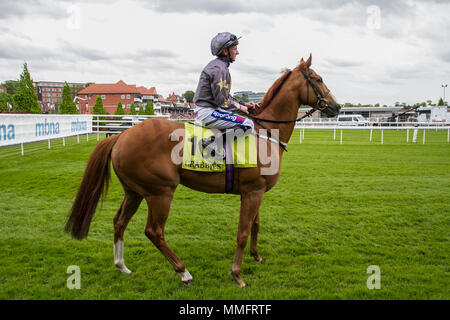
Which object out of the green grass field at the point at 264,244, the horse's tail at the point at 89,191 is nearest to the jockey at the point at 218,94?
the horse's tail at the point at 89,191

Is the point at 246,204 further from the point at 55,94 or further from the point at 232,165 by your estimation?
the point at 55,94

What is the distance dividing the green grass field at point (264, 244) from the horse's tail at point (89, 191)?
0.58 m

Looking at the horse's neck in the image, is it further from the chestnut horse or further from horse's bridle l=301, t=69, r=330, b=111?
horse's bridle l=301, t=69, r=330, b=111

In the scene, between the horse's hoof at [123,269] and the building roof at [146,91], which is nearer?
the horse's hoof at [123,269]

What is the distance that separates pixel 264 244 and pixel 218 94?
99.9 inches

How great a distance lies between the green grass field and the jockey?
1809 mm

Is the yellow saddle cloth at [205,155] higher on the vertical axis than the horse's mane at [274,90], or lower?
lower

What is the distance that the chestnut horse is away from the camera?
3738 mm

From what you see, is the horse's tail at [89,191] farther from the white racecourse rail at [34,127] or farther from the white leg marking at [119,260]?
the white racecourse rail at [34,127]

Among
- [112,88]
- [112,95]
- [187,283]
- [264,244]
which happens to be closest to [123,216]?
[187,283]

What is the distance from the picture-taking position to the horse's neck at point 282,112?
14.0ft

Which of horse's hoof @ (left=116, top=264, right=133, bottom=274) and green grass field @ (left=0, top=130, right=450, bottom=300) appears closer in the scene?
green grass field @ (left=0, top=130, right=450, bottom=300)

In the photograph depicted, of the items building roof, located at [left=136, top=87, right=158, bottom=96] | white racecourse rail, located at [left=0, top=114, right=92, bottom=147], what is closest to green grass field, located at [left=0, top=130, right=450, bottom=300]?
white racecourse rail, located at [left=0, top=114, right=92, bottom=147]

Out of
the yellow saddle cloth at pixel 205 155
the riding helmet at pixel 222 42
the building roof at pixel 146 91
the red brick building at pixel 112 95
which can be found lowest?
the yellow saddle cloth at pixel 205 155
